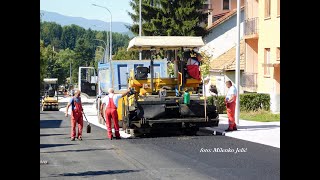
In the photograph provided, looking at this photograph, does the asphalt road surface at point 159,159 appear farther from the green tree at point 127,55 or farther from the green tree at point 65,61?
the green tree at point 65,61

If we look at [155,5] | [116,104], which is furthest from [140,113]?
[155,5]

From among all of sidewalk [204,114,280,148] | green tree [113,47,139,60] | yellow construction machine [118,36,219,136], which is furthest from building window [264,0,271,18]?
green tree [113,47,139,60]

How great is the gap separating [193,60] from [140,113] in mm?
3295

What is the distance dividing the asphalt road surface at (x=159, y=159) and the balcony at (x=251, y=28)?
20911 mm

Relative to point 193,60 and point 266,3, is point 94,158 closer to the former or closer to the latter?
point 193,60

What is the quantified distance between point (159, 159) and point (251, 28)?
2831 centimetres

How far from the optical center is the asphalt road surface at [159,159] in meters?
11.0

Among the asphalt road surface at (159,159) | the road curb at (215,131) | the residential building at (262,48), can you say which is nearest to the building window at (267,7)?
the residential building at (262,48)

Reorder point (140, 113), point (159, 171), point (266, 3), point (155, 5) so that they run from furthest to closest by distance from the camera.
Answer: point (155, 5), point (266, 3), point (140, 113), point (159, 171)

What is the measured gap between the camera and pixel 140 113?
19.7 meters

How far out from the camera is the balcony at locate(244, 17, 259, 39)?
39656 mm

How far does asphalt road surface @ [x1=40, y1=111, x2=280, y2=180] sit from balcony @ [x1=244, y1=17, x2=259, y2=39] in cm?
2091
